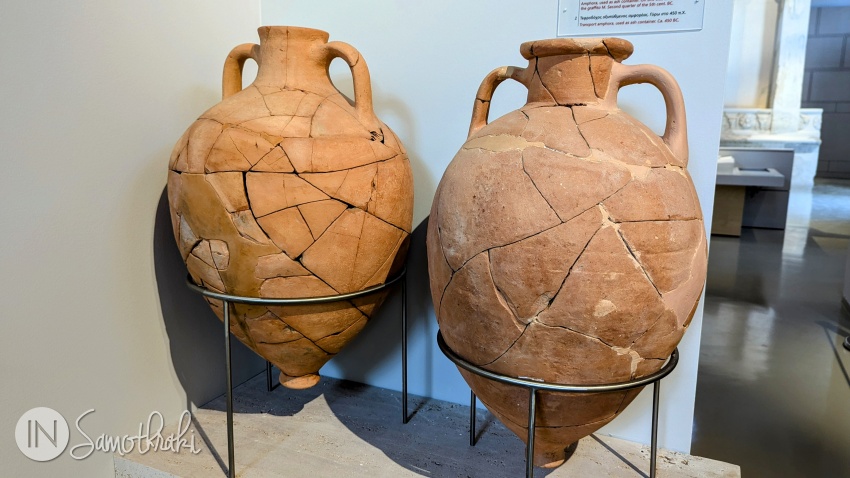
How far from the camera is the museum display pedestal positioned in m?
1.30

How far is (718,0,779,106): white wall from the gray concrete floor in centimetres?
315

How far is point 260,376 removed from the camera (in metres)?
1.79

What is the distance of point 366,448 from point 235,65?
94 cm

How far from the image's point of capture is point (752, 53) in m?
7.05

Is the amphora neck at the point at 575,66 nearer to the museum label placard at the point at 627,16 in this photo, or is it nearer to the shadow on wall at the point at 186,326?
the museum label placard at the point at 627,16

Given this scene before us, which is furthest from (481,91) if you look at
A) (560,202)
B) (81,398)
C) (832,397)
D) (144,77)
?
(832,397)

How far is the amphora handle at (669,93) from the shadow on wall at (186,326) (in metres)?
1.04

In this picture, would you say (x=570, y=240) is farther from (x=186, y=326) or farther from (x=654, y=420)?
(x=186, y=326)

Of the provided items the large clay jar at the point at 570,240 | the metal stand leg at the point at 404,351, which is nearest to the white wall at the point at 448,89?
the metal stand leg at the point at 404,351

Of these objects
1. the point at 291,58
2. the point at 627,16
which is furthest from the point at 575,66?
the point at 291,58

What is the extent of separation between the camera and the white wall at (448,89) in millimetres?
1244

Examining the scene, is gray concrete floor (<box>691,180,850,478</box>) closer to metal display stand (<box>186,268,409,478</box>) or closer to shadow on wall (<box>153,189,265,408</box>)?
metal display stand (<box>186,268,409,478</box>)

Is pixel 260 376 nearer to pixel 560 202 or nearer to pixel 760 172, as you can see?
pixel 560 202

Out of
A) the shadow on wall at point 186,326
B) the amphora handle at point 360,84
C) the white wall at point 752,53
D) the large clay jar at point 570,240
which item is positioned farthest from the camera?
the white wall at point 752,53
